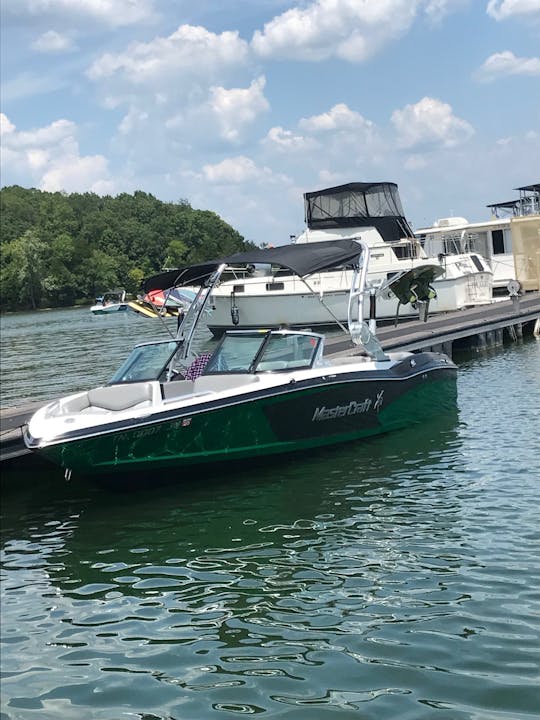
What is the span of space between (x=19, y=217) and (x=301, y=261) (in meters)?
139

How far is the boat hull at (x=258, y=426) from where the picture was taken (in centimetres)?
1085

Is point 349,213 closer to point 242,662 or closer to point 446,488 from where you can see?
point 446,488

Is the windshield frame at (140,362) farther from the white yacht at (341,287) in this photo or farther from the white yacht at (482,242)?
the white yacht at (482,242)

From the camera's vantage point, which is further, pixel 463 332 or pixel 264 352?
pixel 463 332

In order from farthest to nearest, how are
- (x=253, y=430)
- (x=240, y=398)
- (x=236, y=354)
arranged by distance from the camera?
(x=236, y=354), (x=253, y=430), (x=240, y=398)

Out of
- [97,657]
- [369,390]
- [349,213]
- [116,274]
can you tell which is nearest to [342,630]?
[97,657]

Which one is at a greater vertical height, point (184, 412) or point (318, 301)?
point (318, 301)

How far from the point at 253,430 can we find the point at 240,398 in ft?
2.20

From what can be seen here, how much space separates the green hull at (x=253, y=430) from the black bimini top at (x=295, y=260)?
1967 millimetres

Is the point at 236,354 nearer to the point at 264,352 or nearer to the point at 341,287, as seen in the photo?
the point at 264,352

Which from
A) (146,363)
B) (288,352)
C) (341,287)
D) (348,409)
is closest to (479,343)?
(341,287)

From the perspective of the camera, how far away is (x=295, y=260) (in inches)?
517

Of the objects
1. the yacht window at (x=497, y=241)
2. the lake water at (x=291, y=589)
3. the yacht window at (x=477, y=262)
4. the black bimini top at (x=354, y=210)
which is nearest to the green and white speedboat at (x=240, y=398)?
the lake water at (x=291, y=589)

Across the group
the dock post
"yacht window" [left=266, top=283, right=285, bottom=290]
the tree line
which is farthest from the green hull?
the tree line
